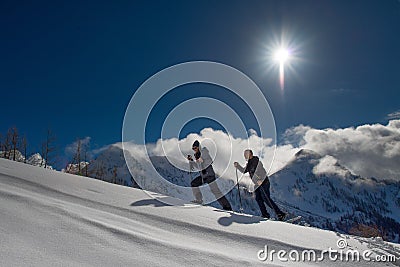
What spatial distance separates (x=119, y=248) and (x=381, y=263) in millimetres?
2787

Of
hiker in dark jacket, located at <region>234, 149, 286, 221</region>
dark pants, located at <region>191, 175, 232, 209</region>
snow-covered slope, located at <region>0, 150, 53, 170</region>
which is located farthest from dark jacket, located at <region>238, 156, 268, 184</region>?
snow-covered slope, located at <region>0, 150, 53, 170</region>

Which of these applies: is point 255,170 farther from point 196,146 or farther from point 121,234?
point 121,234

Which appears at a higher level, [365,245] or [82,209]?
[82,209]

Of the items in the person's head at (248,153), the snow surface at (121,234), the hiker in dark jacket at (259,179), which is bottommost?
the snow surface at (121,234)

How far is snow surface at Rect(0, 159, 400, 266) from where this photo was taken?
2.67 m

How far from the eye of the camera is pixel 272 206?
748 centimetres

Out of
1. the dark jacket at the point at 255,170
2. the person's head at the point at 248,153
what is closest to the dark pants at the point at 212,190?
the dark jacket at the point at 255,170

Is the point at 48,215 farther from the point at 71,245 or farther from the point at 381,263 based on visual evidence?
the point at 381,263

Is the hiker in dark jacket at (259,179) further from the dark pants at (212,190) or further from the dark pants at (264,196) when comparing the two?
the dark pants at (212,190)

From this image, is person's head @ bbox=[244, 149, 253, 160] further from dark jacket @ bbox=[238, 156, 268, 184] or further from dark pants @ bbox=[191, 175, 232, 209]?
dark pants @ bbox=[191, 175, 232, 209]

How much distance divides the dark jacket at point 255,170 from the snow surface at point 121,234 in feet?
9.86

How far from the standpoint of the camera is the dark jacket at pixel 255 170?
785cm

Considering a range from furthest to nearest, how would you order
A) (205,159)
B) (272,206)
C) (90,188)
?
(205,159) < (272,206) < (90,188)

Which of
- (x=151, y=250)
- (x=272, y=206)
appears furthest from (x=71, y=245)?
(x=272, y=206)
